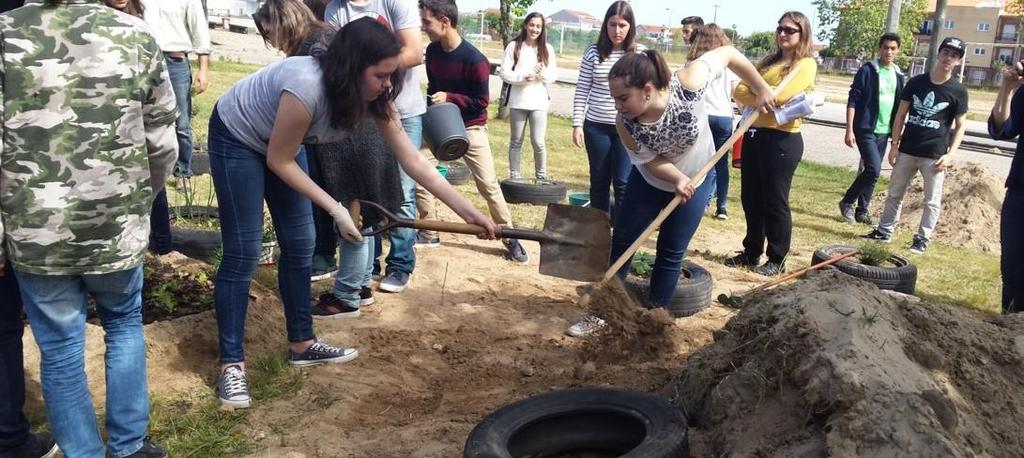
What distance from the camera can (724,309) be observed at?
5562mm

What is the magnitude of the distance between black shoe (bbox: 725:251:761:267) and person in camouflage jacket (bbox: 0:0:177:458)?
4734 mm

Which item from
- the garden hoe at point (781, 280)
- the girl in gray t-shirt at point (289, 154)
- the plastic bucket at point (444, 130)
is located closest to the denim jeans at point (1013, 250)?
the garden hoe at point (781, 280)

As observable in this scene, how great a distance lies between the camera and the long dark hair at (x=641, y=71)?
157 inches

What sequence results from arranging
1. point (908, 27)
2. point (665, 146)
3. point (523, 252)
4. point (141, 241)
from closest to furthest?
point (141, 241), point (665, 146), point (523, 252), point (908, 27)

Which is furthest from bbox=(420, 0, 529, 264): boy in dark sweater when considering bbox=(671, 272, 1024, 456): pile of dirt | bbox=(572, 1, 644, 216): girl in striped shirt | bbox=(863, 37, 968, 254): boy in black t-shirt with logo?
bbox=(863, 37, 968, 254): boy in black t-shirt with logo

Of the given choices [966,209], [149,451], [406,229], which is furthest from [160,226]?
[966,209]

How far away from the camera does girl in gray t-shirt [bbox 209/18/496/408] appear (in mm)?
3283

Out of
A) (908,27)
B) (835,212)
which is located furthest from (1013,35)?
(835,212)

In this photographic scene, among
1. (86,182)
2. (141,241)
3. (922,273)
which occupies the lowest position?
(922,273)

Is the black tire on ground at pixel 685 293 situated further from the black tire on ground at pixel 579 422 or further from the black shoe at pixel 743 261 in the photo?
the black tire on ground at pixel 579 422

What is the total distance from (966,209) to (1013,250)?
408 cm

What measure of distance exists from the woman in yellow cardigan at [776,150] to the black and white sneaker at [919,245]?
5.86 ft

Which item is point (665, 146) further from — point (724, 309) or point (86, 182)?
point (86, 182)

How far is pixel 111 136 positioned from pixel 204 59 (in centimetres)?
530
